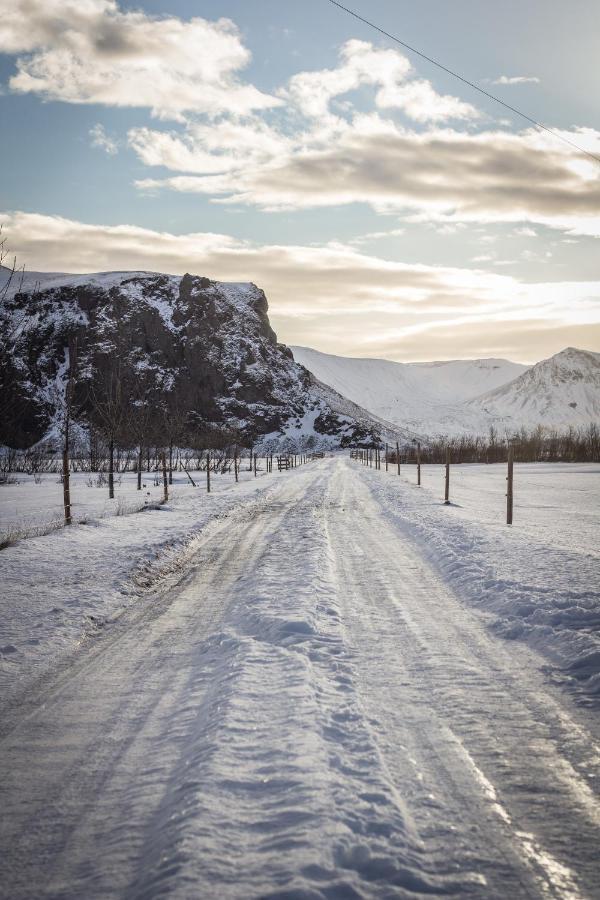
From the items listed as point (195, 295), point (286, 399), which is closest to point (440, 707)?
point (286, 399)

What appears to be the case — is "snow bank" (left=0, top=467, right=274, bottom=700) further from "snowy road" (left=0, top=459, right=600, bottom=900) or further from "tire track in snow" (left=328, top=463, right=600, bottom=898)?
"tire track in snow" (left=328, top=463, right=600, bottom=898)

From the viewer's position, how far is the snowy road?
2242mm

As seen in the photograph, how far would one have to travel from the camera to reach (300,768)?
2.92 m

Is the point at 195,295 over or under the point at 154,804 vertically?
over

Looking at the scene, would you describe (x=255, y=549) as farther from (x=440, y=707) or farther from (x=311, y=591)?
(x=440, y=707)

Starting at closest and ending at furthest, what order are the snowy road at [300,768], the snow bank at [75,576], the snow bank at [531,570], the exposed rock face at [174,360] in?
1. the snowy road at [300,768]
2. the snow bank at [531,570]
3. the snow bank at [75,576]
4. the exposed rock face at [174,360]

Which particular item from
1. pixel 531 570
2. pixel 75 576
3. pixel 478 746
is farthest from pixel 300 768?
pixel 75 576

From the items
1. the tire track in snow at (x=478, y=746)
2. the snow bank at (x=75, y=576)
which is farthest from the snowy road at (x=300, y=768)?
the snow bank at (x=75, y=576)

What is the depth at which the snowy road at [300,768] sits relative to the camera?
2.24m

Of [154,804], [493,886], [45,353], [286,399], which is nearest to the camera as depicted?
[493,886]

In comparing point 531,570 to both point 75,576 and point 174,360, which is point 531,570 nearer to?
point 75,576

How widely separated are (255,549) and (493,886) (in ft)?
25.4

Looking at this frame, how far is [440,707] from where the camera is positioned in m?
3.65

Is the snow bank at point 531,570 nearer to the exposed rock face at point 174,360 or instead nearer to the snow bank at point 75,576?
the snow bank at point 75,576
